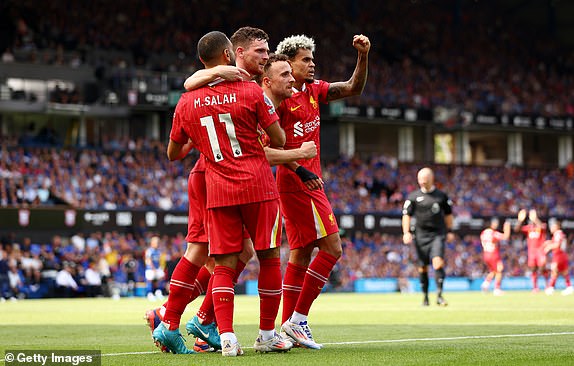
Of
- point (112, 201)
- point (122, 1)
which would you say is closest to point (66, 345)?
point (112, 201)

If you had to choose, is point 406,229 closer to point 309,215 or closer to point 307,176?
point 309,215

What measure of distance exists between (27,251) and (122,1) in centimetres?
1725

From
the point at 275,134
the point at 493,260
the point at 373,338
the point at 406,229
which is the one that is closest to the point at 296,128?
the point at 275,134

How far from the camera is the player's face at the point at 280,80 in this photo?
821 centimetres

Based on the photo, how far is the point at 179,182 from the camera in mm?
37188

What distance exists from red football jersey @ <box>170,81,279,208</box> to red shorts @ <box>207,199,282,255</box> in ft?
0.26

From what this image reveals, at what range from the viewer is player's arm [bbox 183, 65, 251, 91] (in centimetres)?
748

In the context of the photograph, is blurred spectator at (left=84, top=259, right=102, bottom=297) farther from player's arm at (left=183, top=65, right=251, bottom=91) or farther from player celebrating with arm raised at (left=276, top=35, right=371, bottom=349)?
player's arm at (left=183, top=65, right=251, bottom=91)

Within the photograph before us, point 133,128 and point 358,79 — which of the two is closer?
point 358,79

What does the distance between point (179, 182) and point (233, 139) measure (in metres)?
29.9

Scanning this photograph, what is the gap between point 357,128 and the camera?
49.8 metres

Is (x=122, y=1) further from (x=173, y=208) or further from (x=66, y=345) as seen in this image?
(x=66, y=345)

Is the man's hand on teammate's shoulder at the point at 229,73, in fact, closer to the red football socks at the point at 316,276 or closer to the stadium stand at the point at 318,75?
the red football socks at the point at 316,276

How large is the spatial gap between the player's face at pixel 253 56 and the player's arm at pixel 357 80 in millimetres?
1011
